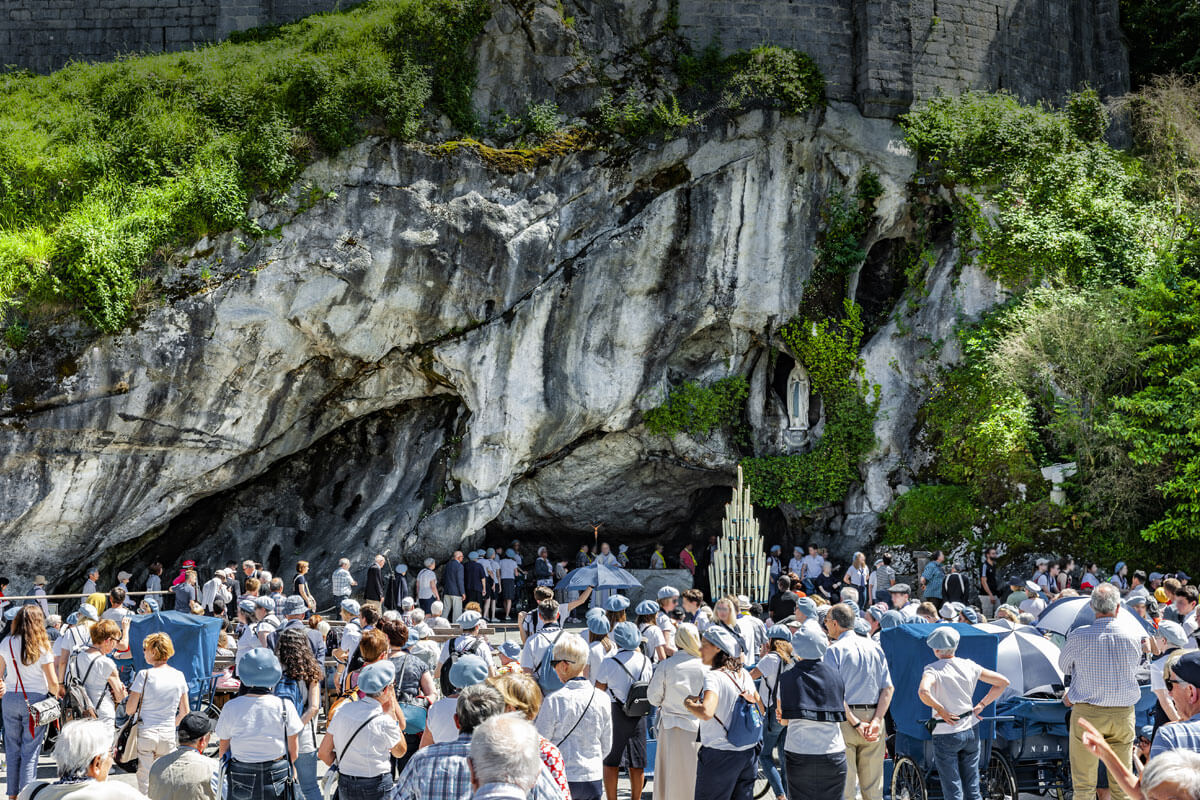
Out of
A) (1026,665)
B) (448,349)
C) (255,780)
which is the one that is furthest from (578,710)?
(448,349)

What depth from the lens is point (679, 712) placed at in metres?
6.52

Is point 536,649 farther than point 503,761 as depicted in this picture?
Yes

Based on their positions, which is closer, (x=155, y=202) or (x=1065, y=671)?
(x=1065, y=671)

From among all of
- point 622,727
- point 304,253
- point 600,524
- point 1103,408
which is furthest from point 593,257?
point 622,727

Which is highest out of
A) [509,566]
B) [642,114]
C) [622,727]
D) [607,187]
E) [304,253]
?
[642,114]

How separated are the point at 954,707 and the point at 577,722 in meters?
2.46

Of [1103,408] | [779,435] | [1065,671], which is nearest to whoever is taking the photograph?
[1065,671]

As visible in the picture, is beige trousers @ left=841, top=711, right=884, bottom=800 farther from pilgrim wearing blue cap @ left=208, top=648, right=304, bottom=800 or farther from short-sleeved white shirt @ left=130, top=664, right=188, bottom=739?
short-sleeved white shirt @ left=130, top=664, right=188, bottom=739

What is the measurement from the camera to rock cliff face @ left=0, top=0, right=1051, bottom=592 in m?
17.9

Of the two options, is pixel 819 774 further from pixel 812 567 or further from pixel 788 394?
pixel 788 394

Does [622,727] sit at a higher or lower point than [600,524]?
lower

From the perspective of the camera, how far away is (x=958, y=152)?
2050 cm

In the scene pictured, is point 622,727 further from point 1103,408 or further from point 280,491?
point 280,491

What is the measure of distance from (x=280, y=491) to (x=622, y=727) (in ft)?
50.5
